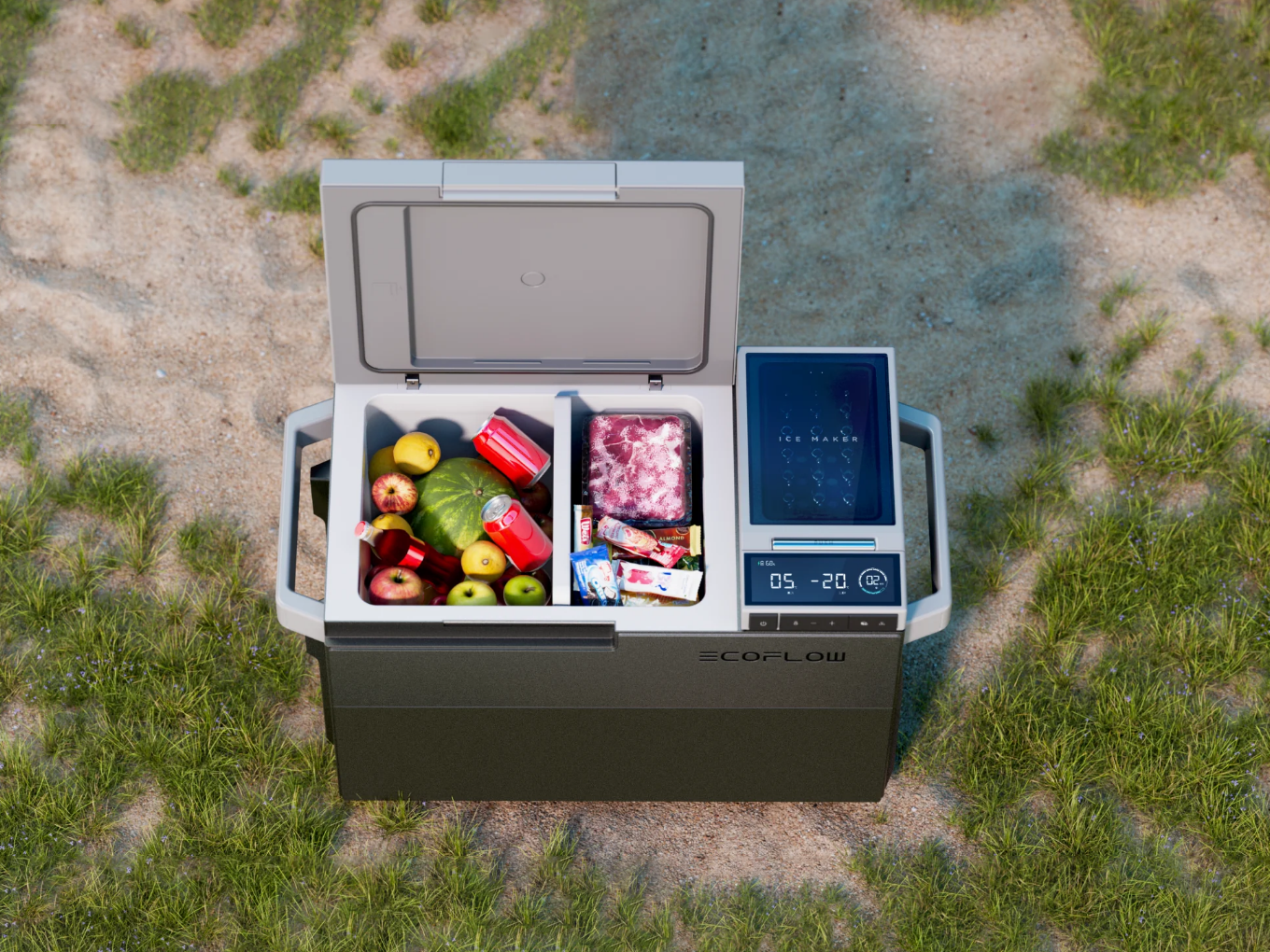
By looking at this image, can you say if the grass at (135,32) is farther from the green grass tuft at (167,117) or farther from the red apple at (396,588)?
the red apple at (396,588)

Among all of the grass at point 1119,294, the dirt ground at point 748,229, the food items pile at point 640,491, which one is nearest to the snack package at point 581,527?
the food items pile at point 640,491

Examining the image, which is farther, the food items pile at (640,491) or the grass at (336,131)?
the grass at (336,131)

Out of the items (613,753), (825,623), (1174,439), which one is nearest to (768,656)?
(825,623)

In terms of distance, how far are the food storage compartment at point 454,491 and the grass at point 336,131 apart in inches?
94.1

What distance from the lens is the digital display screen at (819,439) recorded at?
3.33 metres

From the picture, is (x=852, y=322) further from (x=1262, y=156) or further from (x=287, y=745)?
(x=287, y=745)

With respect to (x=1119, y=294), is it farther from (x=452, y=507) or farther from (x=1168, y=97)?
(x=452, y=507)

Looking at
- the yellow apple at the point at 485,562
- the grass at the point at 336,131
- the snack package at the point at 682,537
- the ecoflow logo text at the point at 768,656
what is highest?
the grass at the point at 336,131

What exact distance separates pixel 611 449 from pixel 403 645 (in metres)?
0.73

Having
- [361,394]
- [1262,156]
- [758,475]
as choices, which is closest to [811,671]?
[758,475]

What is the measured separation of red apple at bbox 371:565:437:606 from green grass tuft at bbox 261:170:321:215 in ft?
8.29

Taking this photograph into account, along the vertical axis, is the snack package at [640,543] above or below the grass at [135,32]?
below

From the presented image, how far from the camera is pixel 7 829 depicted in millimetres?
3842

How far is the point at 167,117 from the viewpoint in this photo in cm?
565
